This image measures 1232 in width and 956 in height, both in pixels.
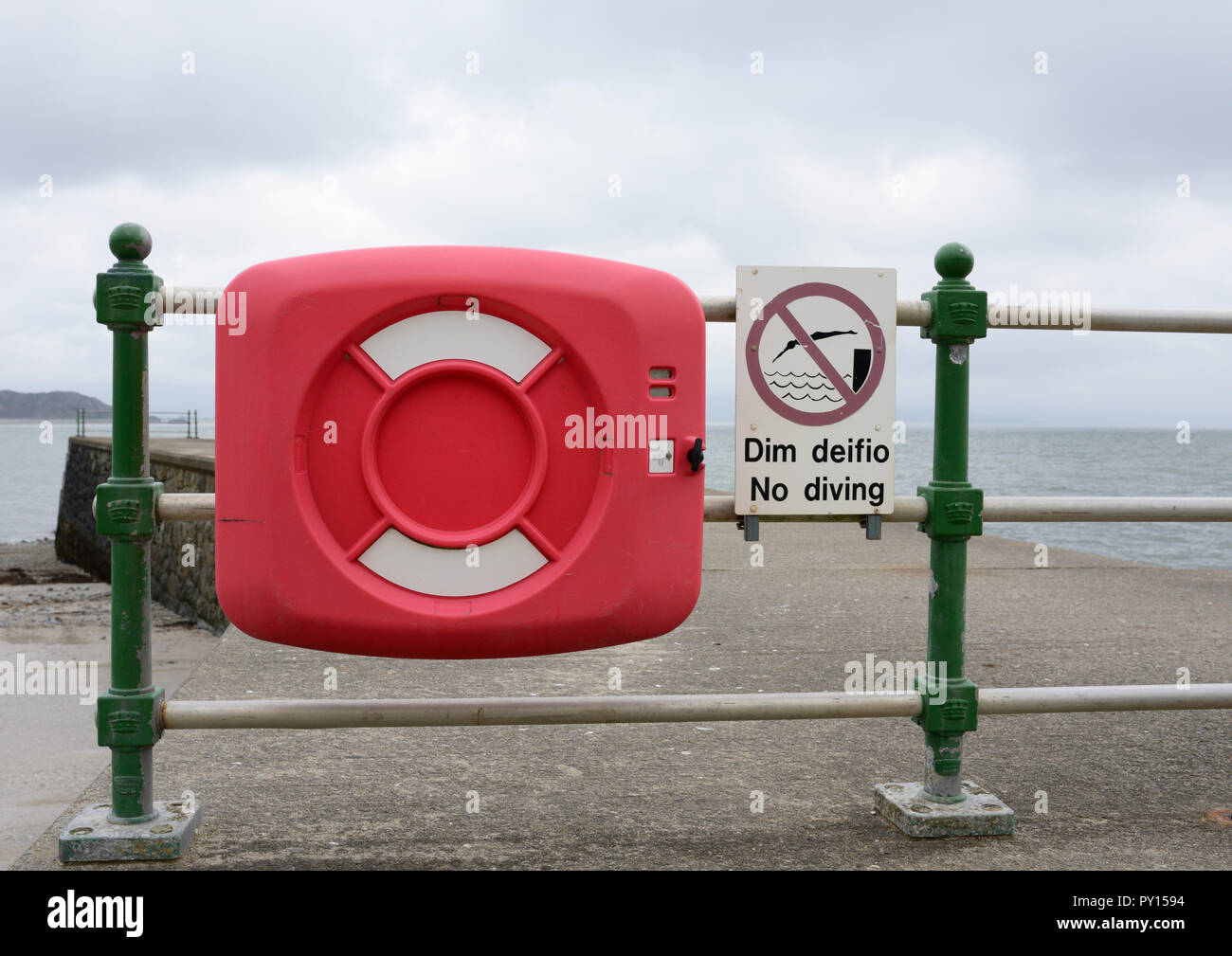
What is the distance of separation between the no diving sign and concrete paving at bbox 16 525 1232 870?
28.2 inches

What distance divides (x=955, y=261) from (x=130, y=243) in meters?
1.61

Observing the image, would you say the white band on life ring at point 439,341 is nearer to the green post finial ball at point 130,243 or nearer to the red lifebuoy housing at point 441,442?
the red lifebuoy housing at point 441,442

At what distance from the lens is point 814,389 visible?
6.68 feet

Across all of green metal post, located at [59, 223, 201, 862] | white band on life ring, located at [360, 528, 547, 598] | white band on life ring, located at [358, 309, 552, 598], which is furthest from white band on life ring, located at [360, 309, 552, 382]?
green metal post, located at [59, 223, 201, 862]

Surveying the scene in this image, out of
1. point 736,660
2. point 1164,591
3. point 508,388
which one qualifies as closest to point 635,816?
point 508,388

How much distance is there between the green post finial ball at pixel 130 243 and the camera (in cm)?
191

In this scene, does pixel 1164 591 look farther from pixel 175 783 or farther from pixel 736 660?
pixel 175 783

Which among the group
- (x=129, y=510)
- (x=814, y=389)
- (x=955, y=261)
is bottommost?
(x=129, y=510)

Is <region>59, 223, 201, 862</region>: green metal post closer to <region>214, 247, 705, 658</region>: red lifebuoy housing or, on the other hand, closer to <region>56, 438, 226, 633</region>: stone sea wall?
<region>214, 247, 705, 658</region>: red lifebuoy housing

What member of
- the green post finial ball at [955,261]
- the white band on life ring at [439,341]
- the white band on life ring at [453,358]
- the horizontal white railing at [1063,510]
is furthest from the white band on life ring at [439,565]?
the green post finial ball at [955,261]

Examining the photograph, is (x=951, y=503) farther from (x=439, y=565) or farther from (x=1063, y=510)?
(x=439, y=565)

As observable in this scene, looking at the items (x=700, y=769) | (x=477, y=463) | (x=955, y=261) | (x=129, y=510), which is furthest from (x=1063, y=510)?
(x=129, y=510)

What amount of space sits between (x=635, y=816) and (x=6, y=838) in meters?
2.45

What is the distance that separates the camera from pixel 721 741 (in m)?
2.86
